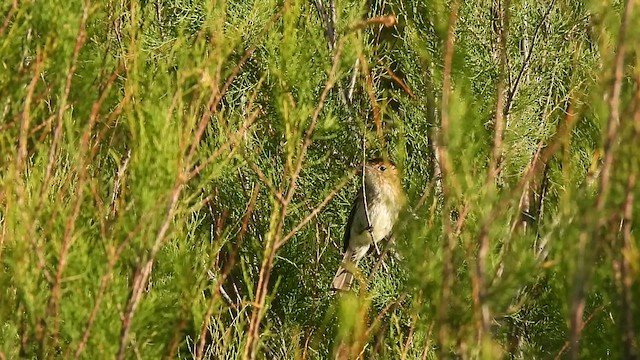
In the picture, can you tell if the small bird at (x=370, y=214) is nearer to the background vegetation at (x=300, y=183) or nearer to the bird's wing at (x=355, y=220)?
the bird's wing at (x=355, y=220)

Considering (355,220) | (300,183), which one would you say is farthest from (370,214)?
(300,183)

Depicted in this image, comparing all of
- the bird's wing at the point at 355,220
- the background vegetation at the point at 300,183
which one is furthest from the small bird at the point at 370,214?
the background vegetation at the point at 300,183

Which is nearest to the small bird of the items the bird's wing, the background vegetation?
the bird's wing

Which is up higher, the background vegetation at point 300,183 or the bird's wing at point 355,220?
the background vegetation at point 300,183

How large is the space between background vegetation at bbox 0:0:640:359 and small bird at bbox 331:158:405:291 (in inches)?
6.1

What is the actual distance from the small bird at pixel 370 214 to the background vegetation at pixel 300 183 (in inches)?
6.1

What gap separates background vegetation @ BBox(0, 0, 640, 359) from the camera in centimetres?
195

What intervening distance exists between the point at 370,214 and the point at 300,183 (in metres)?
0.50

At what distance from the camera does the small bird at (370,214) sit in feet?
15.5

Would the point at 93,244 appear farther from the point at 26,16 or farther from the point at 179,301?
the point at 26,16

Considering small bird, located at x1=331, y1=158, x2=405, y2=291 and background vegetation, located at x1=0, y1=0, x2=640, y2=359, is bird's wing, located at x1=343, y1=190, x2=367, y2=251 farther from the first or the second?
background vegetation, located at x1=0, y1=0, x2=640, y2=359

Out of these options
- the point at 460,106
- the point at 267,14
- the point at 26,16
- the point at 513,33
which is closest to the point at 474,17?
the point at 513,33

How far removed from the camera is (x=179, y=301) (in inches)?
111

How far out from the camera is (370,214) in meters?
5.12
